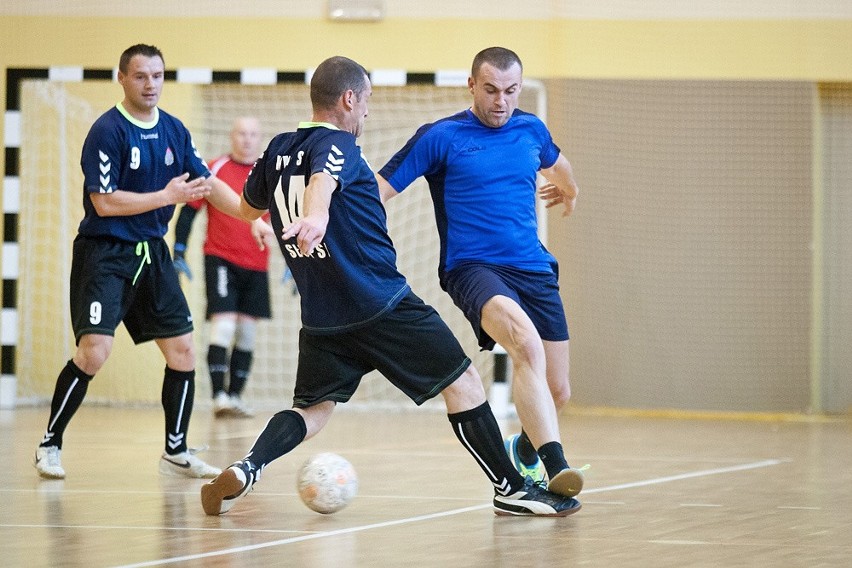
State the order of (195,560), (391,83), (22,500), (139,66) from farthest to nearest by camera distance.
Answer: (391,83) < (139,66) < (22,500) < (195,560)

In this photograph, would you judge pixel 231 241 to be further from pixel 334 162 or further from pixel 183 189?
pixel 334 162

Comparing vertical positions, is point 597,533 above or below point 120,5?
below

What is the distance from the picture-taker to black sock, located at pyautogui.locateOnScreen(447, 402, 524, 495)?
4484mm

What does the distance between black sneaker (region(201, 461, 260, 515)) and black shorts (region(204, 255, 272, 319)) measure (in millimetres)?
5139

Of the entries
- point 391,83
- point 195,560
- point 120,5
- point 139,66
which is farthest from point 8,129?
point 195,560

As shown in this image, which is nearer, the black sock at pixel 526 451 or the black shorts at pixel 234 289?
the black sock at pixel 526 451

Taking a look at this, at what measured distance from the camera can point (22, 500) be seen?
492 centimetres

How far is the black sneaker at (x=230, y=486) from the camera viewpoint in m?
4.34

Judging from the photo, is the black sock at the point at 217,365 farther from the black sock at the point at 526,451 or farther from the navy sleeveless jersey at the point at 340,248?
the navy sleeveless jersey at the point at 340,248

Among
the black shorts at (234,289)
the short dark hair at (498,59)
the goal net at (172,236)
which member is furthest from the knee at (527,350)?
the goal net at (172,236)

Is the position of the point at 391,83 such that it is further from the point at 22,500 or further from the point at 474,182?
the point at 22,500

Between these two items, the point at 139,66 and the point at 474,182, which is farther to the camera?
the point at 139,66

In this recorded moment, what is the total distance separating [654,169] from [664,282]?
0.97 metres

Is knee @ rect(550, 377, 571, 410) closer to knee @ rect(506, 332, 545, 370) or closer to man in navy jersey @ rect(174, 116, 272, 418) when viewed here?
knee @ rect(506, 332, 545, 370)
